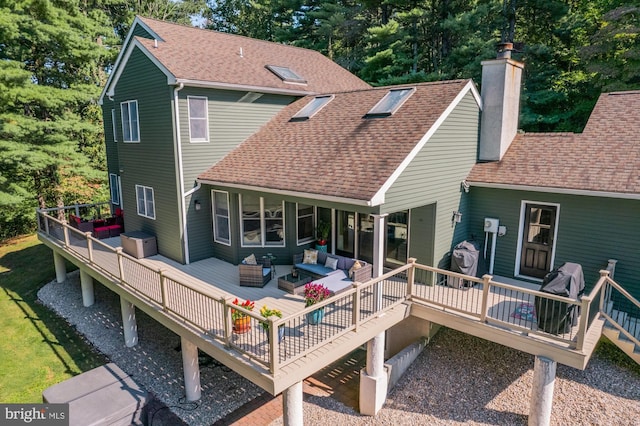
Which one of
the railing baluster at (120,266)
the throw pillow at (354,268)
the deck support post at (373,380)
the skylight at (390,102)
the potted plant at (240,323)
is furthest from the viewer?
the skylight at (390,102)

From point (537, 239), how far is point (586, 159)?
221 centimetres

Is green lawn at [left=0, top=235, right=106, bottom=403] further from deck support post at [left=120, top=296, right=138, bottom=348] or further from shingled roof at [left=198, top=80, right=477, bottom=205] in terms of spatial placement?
shingled roof at [left=198, top=80, right=477, bottom=205]

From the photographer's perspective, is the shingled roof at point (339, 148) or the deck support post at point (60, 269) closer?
the shingled roof at point (339, 148)

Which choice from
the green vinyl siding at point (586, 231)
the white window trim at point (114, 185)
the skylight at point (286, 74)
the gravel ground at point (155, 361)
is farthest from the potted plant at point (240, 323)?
the white window trim at point (114, 185)

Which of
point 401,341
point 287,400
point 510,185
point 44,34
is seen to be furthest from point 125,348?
point 44,34

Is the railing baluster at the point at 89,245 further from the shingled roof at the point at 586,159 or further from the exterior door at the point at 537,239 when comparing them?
the exterior door at the point at 537,239

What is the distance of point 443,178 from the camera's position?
995cm

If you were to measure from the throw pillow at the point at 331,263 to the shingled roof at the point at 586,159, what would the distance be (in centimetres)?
417

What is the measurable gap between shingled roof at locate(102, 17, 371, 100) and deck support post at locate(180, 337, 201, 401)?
23.1ft

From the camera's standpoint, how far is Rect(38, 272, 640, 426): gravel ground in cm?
823

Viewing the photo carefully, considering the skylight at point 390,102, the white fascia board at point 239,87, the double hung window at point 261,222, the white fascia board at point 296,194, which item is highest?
the white fascia board at point 239,87

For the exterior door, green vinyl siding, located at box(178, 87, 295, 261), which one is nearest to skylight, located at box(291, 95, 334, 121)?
green vinyl siding, located at box(178, 87, 295, 261)

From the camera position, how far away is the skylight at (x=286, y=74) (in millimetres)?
14305

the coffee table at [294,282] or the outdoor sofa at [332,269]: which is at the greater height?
the outdoor sofa at [332,269]
